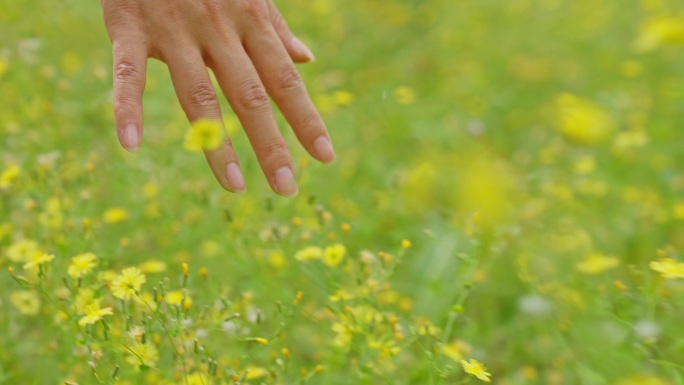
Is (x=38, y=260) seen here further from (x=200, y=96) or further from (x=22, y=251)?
(x=200, y=96)

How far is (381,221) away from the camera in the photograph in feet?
7.55

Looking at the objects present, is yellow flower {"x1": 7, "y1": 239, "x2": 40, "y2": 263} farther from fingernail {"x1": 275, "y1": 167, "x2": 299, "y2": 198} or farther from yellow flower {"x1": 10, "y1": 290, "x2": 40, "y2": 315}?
fingernail {"x1": 275, "y1": 167, "x2": 299, "y2": 198}

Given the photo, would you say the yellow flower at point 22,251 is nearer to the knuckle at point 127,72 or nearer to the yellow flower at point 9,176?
the yellow flower at point 9,176

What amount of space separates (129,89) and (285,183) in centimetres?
31

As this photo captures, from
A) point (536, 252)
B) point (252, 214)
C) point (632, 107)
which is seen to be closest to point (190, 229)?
point (252, 214)

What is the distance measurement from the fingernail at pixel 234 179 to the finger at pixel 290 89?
0.60 ft

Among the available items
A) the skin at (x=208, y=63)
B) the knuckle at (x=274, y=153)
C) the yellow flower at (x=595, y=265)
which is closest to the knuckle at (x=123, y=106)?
the skin at (x=208, y=63)

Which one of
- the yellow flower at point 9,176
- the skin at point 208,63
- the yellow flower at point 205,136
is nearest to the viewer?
the yellow flower at point 205,136

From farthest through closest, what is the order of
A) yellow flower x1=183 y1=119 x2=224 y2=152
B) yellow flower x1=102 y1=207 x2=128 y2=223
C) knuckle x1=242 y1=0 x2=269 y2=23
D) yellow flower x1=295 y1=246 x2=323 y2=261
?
yellow flower x1=102 y1=207 x2=128 y2=223, yellow flower x1=295 y1=246 x2=323 y2=261, knuckle x1=242 y1=0 x2=269 y2=23, yellow flower x1=183 y1=119 x2=224 y2=152

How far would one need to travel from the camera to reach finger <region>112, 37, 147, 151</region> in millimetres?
1234

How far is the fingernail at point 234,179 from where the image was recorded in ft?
4.17

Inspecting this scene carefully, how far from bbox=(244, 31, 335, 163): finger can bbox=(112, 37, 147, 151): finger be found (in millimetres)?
213

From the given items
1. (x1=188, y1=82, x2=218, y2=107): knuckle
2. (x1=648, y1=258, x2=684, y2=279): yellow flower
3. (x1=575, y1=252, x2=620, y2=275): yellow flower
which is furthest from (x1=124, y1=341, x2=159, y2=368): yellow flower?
(x1=575, y1=252, x2=620, y2=275): yellow flower

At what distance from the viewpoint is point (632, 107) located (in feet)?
8.94
